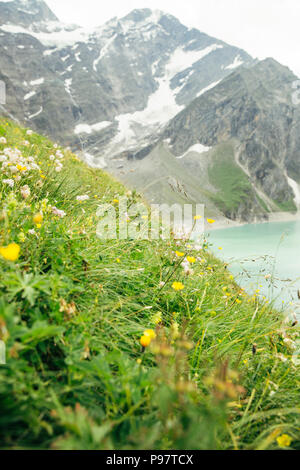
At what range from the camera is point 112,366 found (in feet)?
4.38

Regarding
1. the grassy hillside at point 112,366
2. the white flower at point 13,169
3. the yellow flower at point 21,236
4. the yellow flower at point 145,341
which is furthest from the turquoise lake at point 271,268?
the white flower at point 13,169

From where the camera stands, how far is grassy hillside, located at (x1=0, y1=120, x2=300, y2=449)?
0.86 m

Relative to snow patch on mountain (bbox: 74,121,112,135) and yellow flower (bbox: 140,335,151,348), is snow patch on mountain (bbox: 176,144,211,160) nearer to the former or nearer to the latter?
snow patch on mountain (bbox: 74,121,112,135)

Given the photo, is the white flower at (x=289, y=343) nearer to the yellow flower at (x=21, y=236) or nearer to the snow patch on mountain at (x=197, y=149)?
the yellow flower at (x=21, y=236)

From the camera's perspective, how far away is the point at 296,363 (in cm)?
167

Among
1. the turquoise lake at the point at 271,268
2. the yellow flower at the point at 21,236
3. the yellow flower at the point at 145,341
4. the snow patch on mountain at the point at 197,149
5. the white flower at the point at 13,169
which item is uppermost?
the snow patch on mountain at the point at 197,149

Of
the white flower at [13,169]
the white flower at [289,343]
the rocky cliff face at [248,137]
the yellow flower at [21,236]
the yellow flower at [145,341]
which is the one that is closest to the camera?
the yellow flower at [145,341]

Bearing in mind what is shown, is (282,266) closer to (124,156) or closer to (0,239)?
(0,239)

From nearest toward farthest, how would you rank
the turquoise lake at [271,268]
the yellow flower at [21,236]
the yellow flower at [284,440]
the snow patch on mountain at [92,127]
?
the yellow flower at [284,440] → the yellow flower at [21,236] → the turquoise lake at [271,268] → the snow patch on mountain at [92,127]

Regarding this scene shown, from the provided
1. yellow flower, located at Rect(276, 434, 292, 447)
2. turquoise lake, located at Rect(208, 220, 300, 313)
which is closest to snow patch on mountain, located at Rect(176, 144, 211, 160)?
turquoise lake, located at Rect(208, 220, 300, 313)

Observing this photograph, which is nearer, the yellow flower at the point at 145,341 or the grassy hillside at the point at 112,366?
the grassy hillside at the point at 112,366

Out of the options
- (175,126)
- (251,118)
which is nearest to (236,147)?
(251,118)

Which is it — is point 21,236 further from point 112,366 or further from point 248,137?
point 248,137

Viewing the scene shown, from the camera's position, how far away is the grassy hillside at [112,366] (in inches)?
34.0
